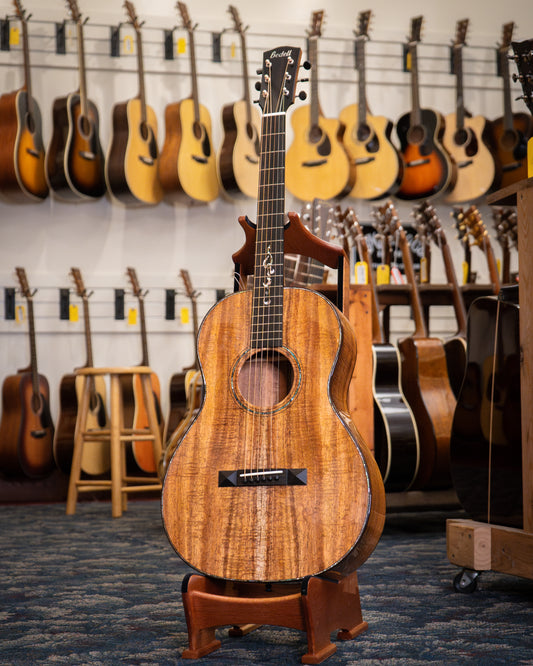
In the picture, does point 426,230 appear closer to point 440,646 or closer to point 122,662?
point 440,646

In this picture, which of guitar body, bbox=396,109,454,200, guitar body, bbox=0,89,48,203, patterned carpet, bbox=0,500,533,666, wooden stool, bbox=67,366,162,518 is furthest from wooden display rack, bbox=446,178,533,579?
guitar body, bbox=0,89,48,203

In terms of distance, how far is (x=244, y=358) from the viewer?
1690mm

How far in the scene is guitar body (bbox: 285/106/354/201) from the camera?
4.46 m

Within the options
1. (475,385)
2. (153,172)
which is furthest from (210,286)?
(475,385)

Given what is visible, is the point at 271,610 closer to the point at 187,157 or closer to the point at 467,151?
the point at 187,157

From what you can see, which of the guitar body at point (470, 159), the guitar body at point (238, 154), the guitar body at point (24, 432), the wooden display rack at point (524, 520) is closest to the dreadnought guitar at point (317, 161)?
the guitar body at point (238, 154)

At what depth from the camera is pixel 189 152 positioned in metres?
4.46

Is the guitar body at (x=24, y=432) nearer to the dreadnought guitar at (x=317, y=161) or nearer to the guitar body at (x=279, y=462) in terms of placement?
the dreadnought guitar at (x=317, y=161)

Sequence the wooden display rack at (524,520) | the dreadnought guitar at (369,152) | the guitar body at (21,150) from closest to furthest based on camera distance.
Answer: the wooden display rack at (524,520), the guitar body at (21,150), the dreadnought guitar at (369,152)

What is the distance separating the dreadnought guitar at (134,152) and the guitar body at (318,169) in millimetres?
793

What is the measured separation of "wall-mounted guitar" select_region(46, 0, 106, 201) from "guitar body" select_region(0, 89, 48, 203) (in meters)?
0.07

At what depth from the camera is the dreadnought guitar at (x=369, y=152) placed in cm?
454

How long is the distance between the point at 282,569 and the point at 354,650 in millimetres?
237

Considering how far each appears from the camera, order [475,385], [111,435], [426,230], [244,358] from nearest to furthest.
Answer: [244,358], [475,385], [111,435], [426,230]
